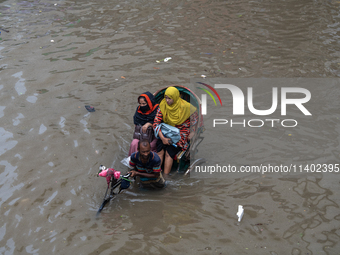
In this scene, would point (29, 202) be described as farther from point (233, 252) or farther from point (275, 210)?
point (275, 210)

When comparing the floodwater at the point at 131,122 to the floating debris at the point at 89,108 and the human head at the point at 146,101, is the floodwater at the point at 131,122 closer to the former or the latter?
the floating debris at the point at 89,108

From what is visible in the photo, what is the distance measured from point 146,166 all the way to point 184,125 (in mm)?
1154

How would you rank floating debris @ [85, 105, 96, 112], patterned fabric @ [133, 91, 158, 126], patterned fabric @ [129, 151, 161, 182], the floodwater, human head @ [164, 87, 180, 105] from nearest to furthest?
the floodwater → patterned fabric @ [129, 151, 161, 182] → human head @ [164, 87, 180, 105] → patterned fabric @ [133, 91, 158, 126] → floating debris @ [85, 105, 96, 112]

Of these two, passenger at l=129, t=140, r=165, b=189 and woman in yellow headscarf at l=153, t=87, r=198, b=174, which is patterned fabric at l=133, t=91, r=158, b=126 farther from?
passenger at l=129, t=140, r=165, b=189

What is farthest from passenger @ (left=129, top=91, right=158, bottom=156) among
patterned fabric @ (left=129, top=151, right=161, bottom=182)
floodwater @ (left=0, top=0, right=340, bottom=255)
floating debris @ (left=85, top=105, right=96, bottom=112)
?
floating debris @ (left=85, top=105, right=96, bottom=112)

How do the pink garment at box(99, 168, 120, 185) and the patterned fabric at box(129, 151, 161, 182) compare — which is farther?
the patterned fabric at box(129, 151, 161, 182)

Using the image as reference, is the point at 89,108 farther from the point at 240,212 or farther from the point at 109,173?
the point at 240,212

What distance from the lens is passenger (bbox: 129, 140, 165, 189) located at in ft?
14.7

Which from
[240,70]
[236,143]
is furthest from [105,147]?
[240,70]

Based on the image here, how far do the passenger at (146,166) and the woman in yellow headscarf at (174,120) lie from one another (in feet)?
1.90

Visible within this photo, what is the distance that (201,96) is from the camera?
7559 mm

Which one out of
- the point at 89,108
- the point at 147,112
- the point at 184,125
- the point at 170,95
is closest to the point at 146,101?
the point at 147,112

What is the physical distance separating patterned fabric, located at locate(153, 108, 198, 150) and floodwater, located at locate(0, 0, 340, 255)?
60 cm

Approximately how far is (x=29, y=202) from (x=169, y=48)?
602 centimetres
